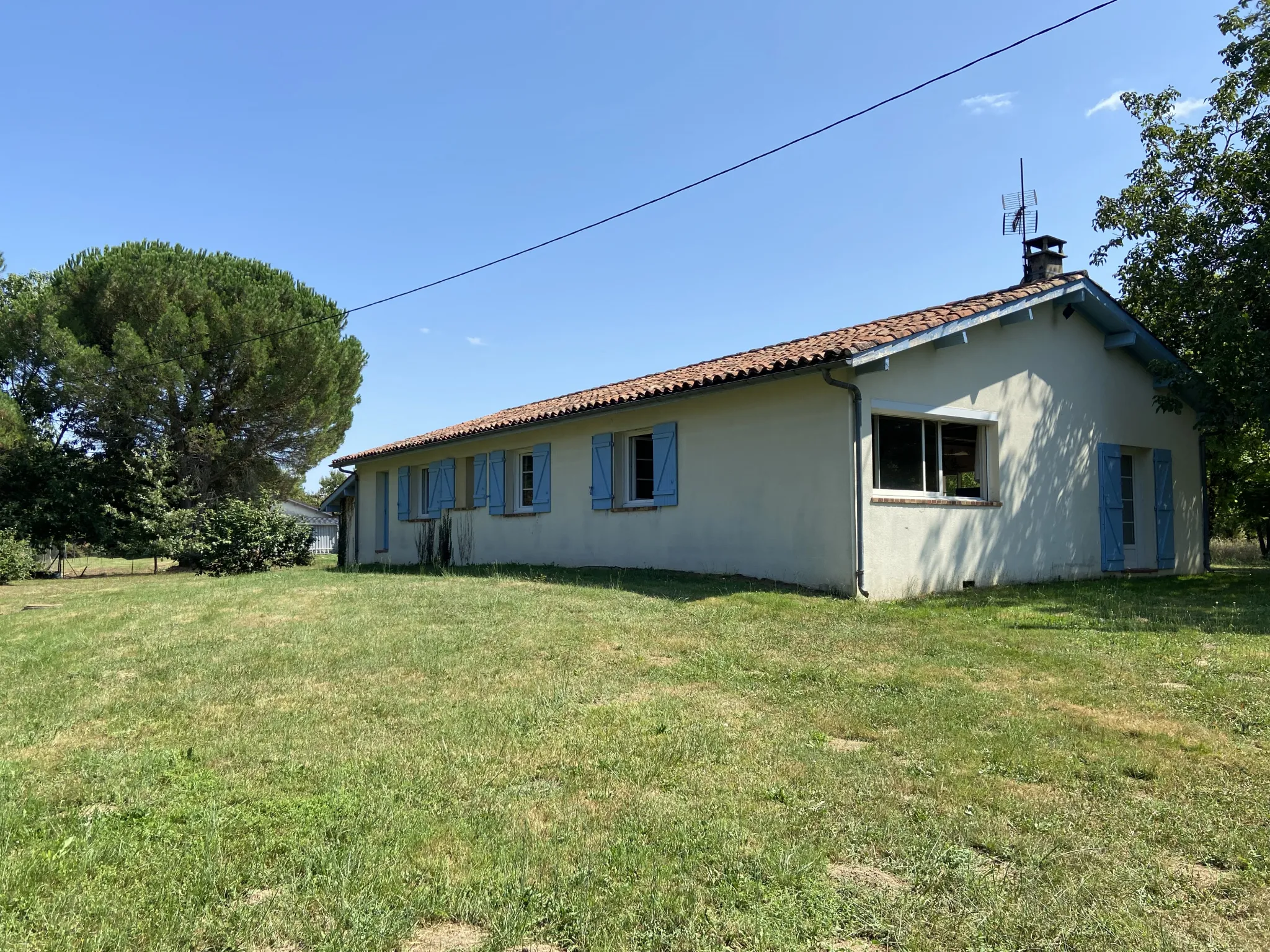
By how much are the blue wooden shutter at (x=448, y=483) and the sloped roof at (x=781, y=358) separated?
643 millimetres

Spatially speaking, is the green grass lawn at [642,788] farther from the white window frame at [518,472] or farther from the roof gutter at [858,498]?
the white window frame at [518,472]

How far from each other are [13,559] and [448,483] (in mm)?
10893

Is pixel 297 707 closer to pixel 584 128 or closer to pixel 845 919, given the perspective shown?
pixel 845 919

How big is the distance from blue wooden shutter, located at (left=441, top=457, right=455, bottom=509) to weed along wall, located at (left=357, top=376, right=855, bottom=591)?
1.57 feet

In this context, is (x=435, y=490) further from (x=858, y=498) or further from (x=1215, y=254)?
(x=1215, y=254)

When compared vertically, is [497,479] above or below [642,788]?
above

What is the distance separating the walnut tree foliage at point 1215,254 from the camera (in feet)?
40.7

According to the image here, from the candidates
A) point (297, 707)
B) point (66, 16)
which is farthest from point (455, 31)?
point (297, 707)

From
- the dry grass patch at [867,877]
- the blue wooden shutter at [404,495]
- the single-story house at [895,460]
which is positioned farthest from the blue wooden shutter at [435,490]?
the dry grass patch at [867,877]

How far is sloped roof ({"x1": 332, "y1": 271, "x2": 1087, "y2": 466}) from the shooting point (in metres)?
10.0

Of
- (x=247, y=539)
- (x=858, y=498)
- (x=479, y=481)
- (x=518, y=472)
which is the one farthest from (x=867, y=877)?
(x=247, y=539)

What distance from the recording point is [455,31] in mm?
10883

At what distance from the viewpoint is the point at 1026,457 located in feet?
39.8

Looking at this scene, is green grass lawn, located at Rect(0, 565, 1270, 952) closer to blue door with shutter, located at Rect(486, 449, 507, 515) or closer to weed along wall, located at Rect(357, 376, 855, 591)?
weed along wall, located at Rect(357, 376, 855, 591)
